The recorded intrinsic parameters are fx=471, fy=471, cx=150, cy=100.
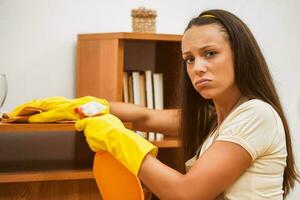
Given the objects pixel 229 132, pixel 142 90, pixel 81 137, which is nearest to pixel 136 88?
pixel 142 90

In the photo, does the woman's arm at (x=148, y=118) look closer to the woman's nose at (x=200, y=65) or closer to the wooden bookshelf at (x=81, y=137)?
the wooden bookshelf at (x=81, y=137)

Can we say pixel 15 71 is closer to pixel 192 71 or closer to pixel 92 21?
pixel 92 21

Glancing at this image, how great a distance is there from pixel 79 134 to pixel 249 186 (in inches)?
38.2

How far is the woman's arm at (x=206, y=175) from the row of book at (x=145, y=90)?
70 centimetres

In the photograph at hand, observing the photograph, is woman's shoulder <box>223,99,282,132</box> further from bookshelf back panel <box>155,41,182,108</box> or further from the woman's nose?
bookshelf back panel <box>155,41,182,108</box>

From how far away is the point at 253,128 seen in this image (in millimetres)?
1084

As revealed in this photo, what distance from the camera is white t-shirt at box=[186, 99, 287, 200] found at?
1082 mm

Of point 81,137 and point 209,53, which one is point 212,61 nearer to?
point 209,53

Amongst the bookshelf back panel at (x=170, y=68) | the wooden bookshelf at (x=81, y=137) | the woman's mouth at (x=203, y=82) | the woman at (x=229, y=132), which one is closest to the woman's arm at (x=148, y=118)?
the wooden bookshelf at (x=81, y=137)

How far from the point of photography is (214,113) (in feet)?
4.72

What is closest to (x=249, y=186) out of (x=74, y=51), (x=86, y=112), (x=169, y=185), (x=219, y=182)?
(x=219, y=182)

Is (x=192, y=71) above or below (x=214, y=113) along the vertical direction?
above

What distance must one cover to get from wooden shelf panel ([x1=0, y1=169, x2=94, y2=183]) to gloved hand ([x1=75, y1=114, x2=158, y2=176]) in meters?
0.34

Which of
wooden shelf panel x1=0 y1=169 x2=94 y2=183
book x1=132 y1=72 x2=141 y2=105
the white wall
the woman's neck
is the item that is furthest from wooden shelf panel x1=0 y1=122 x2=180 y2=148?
the white wall
